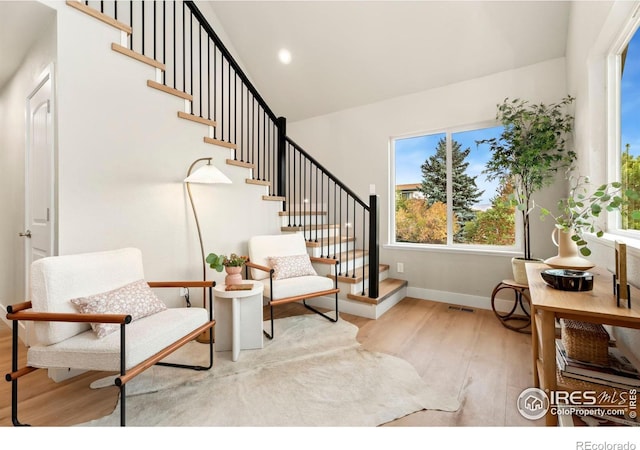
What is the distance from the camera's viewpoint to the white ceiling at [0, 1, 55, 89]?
1.88m

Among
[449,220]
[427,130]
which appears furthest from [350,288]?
[427,130]

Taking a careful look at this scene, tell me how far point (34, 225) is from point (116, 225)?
0.67 m

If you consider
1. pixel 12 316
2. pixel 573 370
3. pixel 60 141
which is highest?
pixel 60 141

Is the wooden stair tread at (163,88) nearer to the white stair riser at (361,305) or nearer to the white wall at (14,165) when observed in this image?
the white wall at (14,165)

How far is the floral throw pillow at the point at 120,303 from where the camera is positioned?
1629 millimetres

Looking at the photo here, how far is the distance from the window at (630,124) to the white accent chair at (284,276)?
2.16 meters

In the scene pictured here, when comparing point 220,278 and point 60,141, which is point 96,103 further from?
point 220,278

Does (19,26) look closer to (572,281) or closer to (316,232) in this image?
(316,232)

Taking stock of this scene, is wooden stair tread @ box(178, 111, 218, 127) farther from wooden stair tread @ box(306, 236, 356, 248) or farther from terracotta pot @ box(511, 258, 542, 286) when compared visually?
terracotta pot @ box(511, 258, 542, 286)

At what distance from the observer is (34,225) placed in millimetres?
2240

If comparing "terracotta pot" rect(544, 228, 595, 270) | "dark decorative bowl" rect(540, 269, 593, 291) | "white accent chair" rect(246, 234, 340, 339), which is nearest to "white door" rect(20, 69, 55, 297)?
"white accent chair" rect(246, 234, 340, 339)

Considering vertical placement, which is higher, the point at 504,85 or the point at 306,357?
the point at 504,85

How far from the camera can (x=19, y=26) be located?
2064 mm

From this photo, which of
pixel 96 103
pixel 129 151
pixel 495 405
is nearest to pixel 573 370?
pixel 495 405
